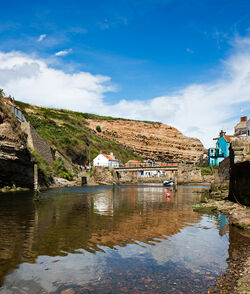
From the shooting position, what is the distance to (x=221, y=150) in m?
83.2

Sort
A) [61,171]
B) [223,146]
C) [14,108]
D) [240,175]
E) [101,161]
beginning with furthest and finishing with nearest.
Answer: [101,161] → [223,146] → [61,171] → [14,108] → [240,175]

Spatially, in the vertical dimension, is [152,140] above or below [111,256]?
above

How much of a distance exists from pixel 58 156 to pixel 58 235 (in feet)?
202

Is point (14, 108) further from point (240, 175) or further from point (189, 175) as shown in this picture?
point (189, 175)

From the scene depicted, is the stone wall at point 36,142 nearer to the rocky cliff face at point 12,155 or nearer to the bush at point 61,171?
the bush at point 61,171

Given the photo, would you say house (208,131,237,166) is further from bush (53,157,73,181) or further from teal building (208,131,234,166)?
bush (53,157,73,181)

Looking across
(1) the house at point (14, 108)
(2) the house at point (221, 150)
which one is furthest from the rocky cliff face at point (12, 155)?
(2) the house at point (221, 150)

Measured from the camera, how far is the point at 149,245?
11047 mm

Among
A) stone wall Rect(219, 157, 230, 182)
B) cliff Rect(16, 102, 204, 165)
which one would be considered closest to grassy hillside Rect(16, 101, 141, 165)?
cliff Rect(16, 102, 204, 165)

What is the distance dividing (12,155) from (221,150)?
6504 cm

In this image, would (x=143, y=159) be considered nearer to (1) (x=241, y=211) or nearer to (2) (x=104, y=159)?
(2) (x=104, y=159)

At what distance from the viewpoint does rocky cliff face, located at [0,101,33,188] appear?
130ft

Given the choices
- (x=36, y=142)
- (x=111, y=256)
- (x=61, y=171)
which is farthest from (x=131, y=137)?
(x=111, y=256)

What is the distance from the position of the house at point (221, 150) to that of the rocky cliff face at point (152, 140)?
220 feet
